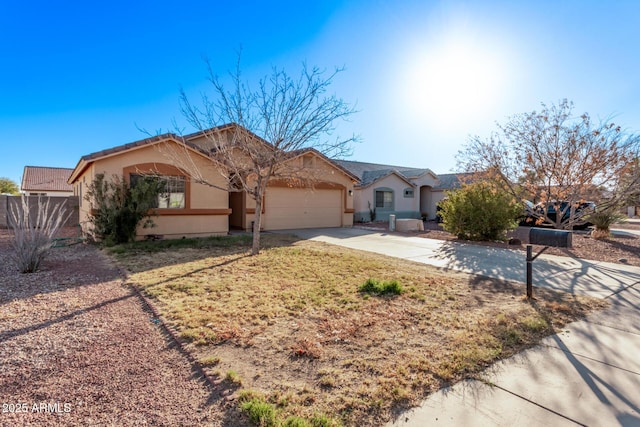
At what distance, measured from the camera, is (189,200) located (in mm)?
12438

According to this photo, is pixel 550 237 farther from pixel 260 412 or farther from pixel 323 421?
pixel 260 412

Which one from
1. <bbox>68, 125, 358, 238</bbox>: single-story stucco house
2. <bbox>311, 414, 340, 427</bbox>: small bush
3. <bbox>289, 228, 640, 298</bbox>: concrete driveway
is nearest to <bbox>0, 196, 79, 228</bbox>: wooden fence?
<bbox>68, 125, 358, 238</bbox>: single-story stucco house

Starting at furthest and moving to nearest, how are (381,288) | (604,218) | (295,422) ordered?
(604,218)
(381,288)
(295,422)

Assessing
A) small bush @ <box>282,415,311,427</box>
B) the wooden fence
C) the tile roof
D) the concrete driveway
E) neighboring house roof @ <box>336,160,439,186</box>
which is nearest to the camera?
small bush @ <box>282,415,311,427</box>

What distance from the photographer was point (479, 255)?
9.39 m

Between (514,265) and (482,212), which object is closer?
(514,265)

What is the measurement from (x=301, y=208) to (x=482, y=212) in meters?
8.94

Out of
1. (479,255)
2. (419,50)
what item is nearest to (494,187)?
(479,255)

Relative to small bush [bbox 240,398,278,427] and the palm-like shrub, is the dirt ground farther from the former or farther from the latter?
the palm-like shrub

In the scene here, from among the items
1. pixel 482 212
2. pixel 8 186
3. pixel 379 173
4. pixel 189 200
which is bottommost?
pixel 482 212

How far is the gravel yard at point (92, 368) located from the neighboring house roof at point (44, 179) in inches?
1487

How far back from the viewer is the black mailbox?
305 inches

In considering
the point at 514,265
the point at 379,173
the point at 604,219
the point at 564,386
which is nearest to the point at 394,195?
the point at 379,173

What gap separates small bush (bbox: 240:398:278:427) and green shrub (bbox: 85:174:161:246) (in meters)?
10.2
